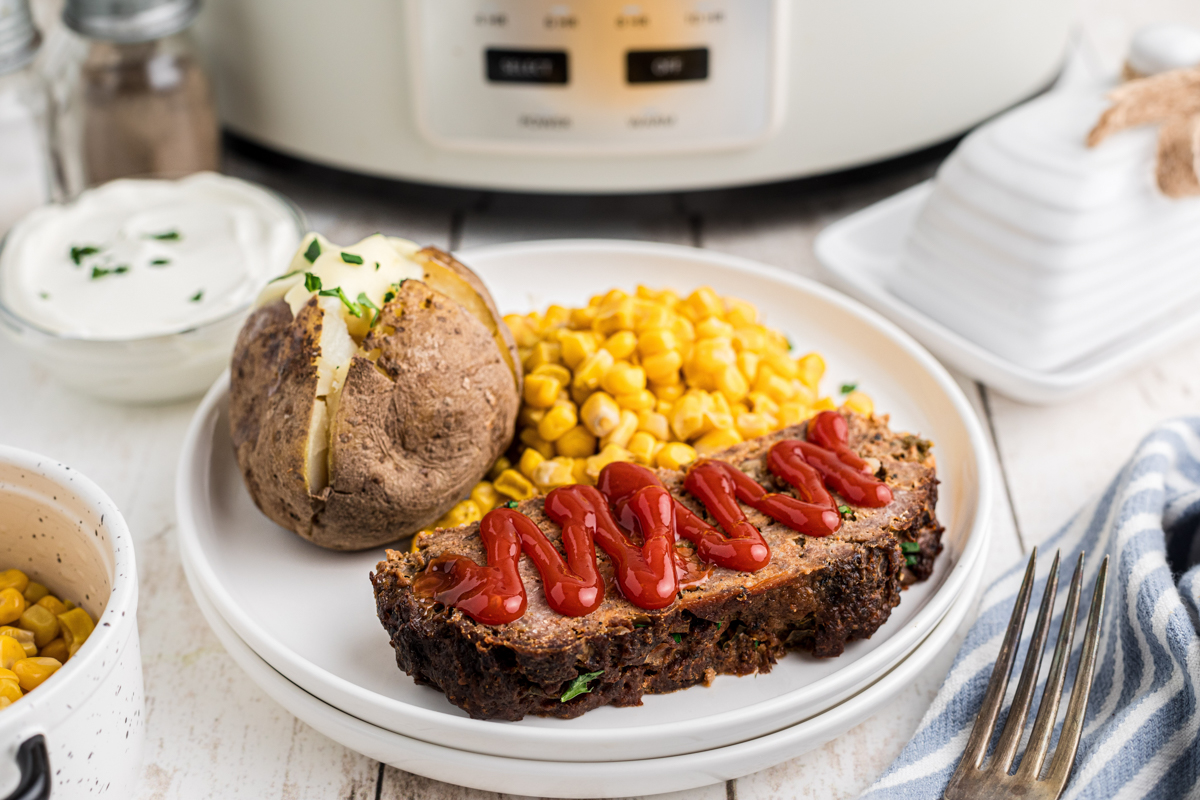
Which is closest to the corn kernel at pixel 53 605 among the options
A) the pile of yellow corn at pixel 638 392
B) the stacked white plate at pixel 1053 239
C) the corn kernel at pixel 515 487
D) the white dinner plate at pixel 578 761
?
the white dinner plate at pixel 578 761

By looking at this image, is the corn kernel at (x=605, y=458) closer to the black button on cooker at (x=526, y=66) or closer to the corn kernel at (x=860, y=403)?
the corn kernel at (x=860, y=403)

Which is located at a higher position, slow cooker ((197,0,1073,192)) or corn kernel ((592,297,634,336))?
slow cooker ((197,0,1073,192))

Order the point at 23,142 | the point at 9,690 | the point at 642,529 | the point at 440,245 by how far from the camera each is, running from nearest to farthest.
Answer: the point at 9,690 < the point at 642,529 < the point at 23,142 < the point at 440,245

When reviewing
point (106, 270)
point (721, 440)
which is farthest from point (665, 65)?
point (106, 270)

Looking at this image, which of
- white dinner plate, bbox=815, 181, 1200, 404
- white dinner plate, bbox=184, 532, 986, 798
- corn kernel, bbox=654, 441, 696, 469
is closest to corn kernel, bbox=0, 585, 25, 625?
white dinner plate, bbox=184, 532, 986, 798

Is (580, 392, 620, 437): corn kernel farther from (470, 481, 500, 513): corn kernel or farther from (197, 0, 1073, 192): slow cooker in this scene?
(197, 0, 1073, 192): slow cooker

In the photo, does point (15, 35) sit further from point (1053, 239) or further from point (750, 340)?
point (1053, 239)
